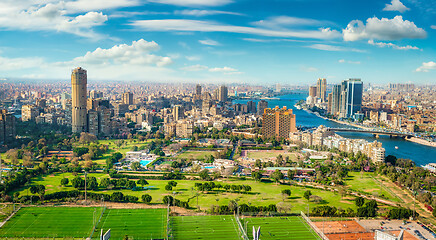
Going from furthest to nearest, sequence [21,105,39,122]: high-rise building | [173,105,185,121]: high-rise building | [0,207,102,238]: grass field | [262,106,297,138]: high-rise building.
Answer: [173,105,185,121]: high-rise building, [21,105,39,122]: high-rise building, [262,106,297,138]: high-rise building, [0,207,102,238]: grass field

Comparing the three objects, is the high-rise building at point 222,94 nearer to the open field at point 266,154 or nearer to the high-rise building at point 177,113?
the high-rise building at point 177,113

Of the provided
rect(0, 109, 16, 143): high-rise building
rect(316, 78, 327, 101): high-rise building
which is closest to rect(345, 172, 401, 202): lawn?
rect(0, 109, 16, 143): high-rise building

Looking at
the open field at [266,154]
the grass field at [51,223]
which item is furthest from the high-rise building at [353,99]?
the grass field at [51,223]

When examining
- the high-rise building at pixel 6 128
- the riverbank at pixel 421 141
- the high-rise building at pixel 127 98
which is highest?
the high-rise building at pixel 127 98

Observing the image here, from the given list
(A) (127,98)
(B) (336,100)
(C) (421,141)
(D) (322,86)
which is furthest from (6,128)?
(D) (322,86)

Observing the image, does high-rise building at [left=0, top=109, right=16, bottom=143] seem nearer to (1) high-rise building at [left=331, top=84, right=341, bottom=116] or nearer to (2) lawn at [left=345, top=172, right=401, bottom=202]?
(2) lawn at [left=345, top=172, right=401, bottom=202]

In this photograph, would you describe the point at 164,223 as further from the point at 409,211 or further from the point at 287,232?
the point at 409,211

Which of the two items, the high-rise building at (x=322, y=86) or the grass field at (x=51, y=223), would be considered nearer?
the grass field at (x=51, y=223)
